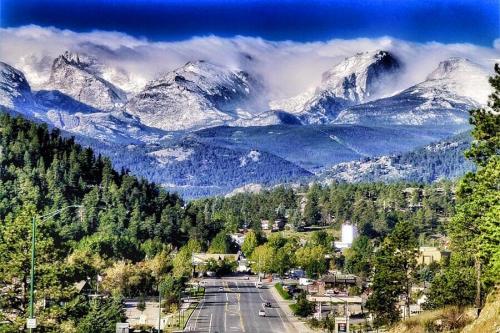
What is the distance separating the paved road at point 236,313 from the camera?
298ft

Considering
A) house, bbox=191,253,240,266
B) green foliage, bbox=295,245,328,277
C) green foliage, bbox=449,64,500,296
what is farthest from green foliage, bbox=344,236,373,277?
green foliage, bbox=449,64,500,296

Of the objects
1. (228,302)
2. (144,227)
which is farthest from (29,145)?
(228,302)

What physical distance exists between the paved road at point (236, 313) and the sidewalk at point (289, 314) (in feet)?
2.04

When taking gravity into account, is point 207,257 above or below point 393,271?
above

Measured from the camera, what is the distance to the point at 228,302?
118 meters

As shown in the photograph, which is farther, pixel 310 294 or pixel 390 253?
pixel 310 294

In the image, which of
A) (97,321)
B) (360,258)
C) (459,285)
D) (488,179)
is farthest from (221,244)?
(488,179)

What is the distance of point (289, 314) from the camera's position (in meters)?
108

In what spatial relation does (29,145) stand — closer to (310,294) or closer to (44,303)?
(310,294)

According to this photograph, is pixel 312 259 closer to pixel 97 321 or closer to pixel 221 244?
pixel 221 244

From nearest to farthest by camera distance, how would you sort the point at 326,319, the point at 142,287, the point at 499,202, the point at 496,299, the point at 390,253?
the point at 496,299
the point at 499,202
the point at 390,253
the point at 326,319
the point at 142,287

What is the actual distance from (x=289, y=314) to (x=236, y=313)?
20.5ft

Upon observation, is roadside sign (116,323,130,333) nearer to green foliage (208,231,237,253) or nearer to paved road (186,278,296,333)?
paved road (186,278,296,333)

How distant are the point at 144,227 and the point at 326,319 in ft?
217
